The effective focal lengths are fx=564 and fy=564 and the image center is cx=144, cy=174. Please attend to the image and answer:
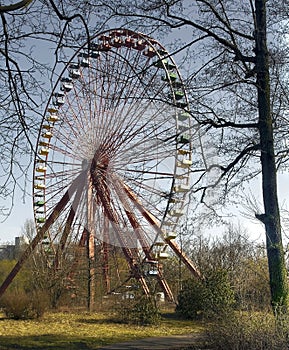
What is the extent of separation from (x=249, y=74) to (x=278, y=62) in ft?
1.74

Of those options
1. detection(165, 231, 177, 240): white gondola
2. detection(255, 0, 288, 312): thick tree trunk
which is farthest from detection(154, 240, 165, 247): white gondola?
detection(255, 0, 288, 312): thick tree trunk

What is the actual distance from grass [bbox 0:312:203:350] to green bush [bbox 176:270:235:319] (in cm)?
45

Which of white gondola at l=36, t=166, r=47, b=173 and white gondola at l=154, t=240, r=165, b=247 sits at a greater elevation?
white gondola at l=36, t=166, r=47, b=173

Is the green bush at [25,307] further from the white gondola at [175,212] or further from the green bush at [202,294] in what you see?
the white gondola at [175,212]

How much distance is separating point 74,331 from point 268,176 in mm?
5480

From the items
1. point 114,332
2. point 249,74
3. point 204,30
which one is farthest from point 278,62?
point 114,332

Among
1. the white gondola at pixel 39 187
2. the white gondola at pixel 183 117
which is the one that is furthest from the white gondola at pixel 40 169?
the white gondola at pixel 183 117

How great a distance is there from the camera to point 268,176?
8344mm

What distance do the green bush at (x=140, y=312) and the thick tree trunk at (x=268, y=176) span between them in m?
5.43

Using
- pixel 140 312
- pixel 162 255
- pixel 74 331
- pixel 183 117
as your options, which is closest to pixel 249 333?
pixel 74 331

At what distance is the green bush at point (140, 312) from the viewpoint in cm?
1291

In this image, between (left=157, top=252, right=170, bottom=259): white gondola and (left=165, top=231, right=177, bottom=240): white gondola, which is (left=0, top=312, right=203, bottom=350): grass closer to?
(left=157, top=252, right=170, bottom=259): white gondola

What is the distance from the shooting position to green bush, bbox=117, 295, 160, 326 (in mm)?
12914

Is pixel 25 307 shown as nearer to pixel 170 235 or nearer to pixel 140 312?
pixel 140 312
